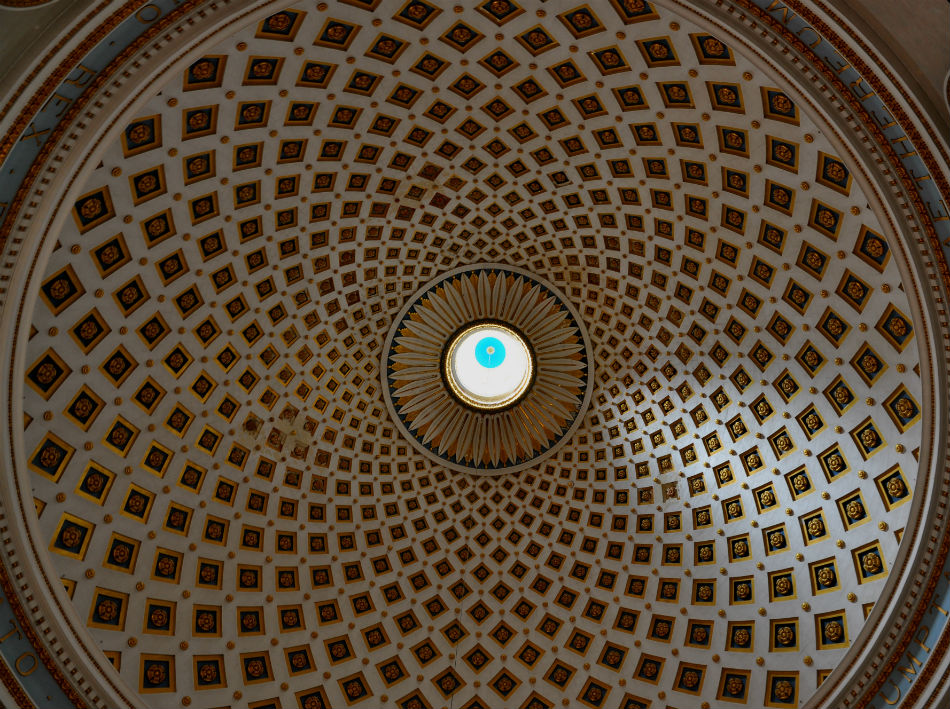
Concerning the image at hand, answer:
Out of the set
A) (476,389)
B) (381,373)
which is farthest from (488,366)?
(381,373)

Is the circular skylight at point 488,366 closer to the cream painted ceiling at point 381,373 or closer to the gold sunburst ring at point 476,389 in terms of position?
the gold sunburst ring at point 476,389

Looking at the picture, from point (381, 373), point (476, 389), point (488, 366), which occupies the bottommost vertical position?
point (476, 389)

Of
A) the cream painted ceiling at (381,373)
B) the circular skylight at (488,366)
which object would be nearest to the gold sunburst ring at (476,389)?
the circular skylight at (488,366)

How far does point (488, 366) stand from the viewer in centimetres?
2855

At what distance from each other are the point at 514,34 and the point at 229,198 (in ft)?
27.0

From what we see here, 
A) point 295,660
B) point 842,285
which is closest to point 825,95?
point 842,285

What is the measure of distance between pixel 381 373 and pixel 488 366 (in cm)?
483

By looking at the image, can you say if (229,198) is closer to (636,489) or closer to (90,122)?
(90,122)

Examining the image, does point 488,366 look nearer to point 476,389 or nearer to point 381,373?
point 476,389

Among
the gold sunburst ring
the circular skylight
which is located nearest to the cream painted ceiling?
the gold sunburst ring

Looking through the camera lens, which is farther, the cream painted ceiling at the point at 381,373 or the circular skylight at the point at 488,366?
the circular skylight at the point at 488,366

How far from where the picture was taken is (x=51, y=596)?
15578 mm

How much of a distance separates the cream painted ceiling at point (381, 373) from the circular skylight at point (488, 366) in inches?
101

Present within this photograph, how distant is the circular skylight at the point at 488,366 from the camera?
26281 mm
